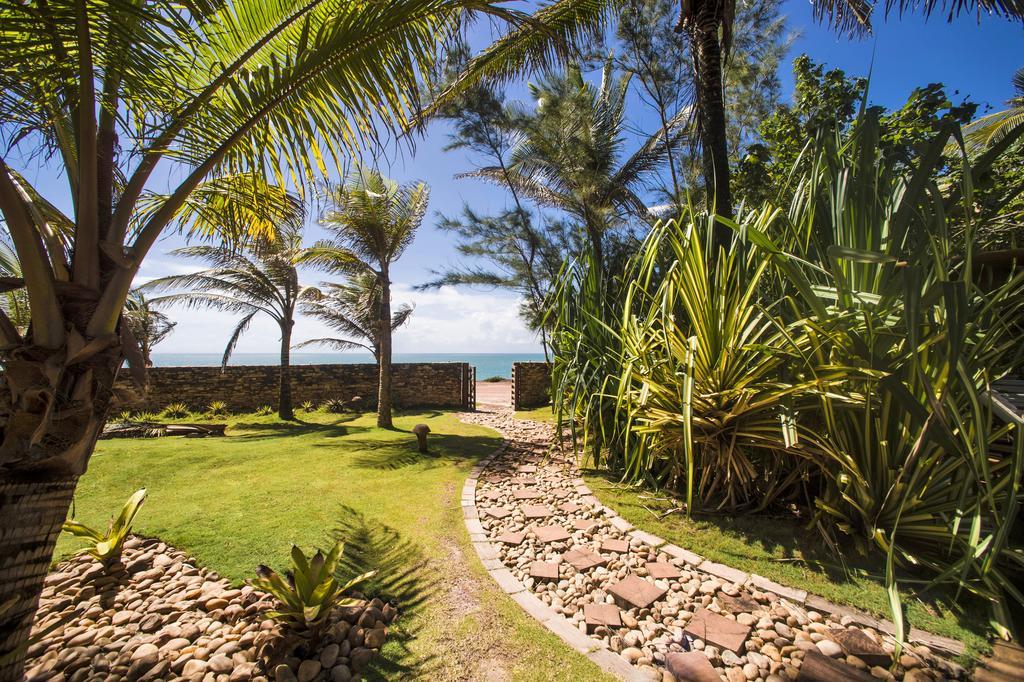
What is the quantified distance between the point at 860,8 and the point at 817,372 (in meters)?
6.70

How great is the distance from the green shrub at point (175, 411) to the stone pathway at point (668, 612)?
35.5ft

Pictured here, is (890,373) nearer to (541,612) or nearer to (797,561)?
(797,561)

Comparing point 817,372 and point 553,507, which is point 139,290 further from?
point 817,372

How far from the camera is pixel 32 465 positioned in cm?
144

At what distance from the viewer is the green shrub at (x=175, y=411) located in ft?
33.7

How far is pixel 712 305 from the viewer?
336cm

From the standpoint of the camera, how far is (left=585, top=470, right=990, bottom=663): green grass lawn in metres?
2.13

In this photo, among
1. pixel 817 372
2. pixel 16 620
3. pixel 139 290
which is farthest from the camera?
pixel 139 290

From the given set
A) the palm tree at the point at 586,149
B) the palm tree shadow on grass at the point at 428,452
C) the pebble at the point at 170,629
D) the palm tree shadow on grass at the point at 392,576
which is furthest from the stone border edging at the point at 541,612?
the palm tree at the point at 586,149

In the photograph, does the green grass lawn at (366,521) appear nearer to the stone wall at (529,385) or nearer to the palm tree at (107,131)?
the palm tree at (107,131)

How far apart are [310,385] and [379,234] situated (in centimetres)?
617

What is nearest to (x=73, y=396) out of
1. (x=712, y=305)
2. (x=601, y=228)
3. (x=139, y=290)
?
(x=712, y=305)

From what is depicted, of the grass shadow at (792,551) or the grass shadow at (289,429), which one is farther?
the grass shadow at (289,429)

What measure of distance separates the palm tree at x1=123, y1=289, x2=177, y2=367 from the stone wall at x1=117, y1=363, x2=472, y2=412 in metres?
1.05
